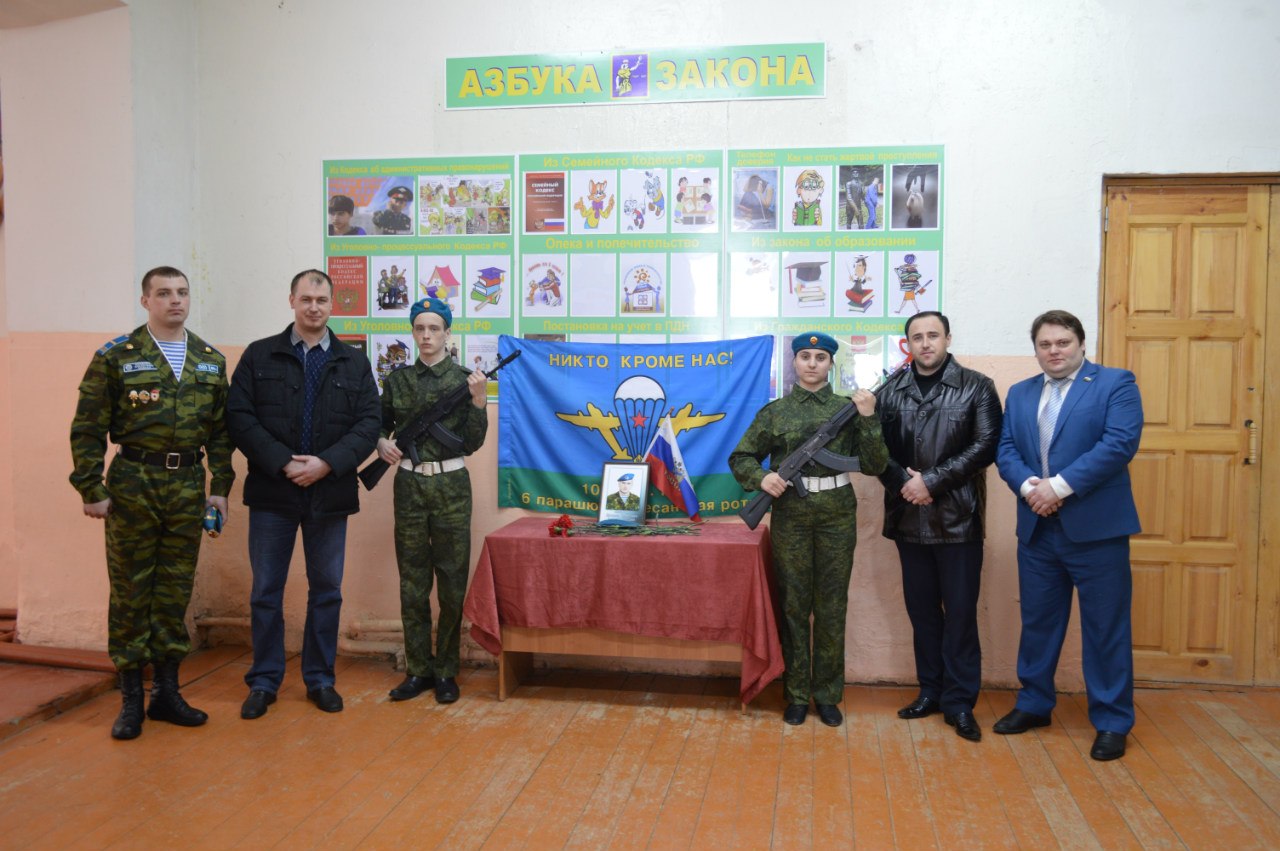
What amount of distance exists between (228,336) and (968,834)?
3.91 meters

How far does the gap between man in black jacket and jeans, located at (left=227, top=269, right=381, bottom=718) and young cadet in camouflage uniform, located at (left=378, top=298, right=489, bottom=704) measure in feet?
0.57

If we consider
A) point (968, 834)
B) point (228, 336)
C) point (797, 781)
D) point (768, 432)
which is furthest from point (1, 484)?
point (968, 834)

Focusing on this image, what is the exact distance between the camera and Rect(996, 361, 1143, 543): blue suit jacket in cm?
317

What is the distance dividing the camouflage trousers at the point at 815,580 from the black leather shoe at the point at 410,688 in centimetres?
154

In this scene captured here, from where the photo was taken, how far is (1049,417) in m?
3.36

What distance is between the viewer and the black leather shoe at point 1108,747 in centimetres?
318

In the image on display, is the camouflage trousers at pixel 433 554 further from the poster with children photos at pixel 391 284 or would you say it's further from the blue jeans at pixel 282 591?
the poster with children photos at pixel 391 284

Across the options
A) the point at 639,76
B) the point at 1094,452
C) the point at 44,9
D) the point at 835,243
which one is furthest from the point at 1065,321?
the point at 44,9

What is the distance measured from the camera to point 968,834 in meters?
2.65

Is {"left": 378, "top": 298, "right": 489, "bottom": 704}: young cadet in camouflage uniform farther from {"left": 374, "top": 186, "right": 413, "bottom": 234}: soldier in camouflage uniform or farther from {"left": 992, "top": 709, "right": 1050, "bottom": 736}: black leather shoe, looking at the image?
{"left": 992, "top": 709, "right": 1050, "bottom": 736}: black leather shoe

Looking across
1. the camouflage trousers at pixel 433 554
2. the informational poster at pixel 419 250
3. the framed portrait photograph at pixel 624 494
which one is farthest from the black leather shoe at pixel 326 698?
the informational poster at pixel 419 250

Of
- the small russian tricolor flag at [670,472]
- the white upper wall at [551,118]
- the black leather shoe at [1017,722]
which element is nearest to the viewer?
the black leather shoe at [1017,722]

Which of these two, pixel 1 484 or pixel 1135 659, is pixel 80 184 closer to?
pixel 1 484

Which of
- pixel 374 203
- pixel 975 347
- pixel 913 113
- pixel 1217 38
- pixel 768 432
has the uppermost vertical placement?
pixel 1217 38
